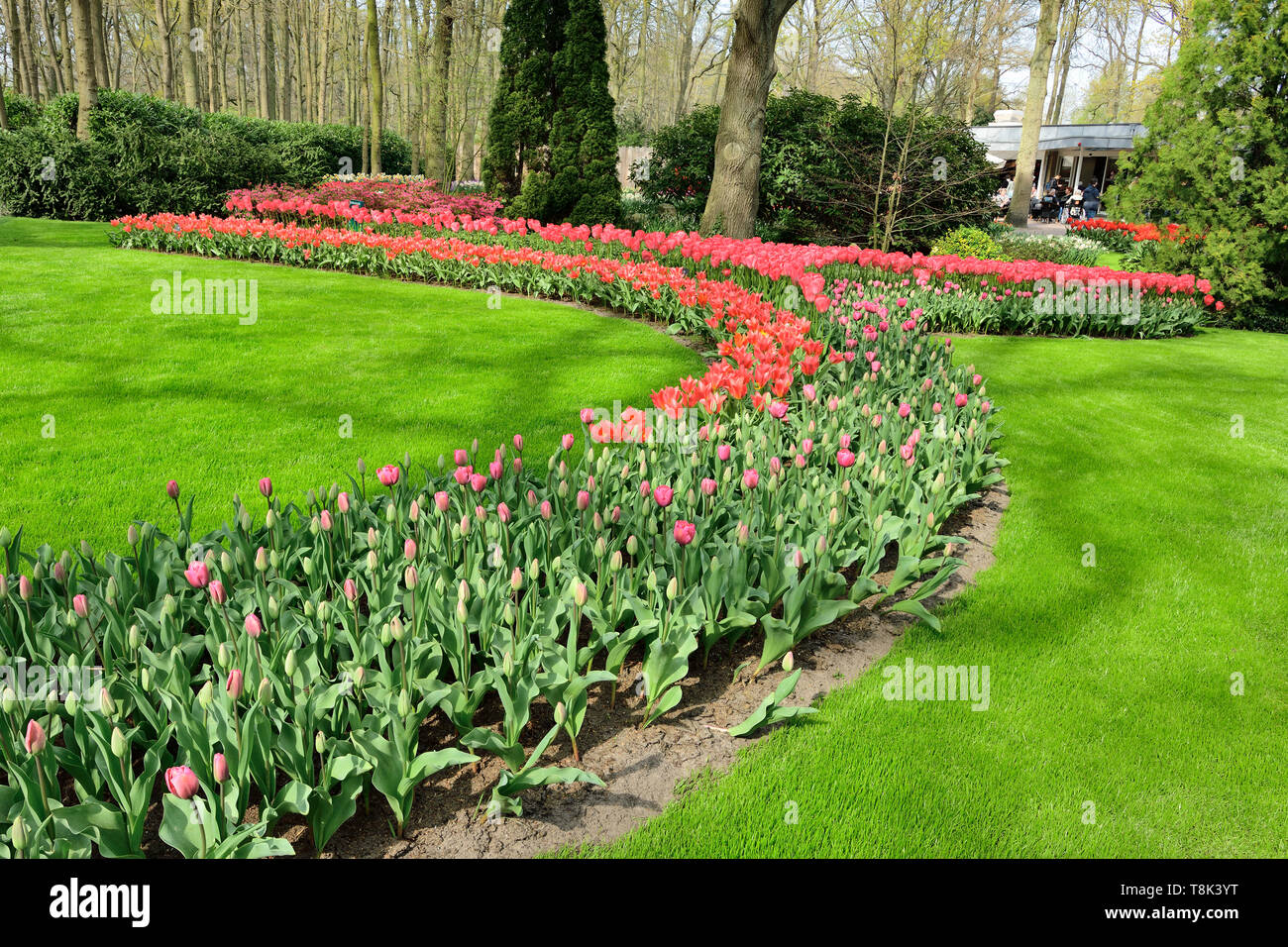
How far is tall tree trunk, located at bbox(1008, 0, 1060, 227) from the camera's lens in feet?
61.4

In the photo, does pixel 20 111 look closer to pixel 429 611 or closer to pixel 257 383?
pixel 257 383

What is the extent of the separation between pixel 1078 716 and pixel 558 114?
38.1 ft

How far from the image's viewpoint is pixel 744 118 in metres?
11.4

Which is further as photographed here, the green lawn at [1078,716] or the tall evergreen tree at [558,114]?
the tall evergreen tree at [558,114]

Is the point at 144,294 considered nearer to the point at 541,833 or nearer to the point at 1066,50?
the point at 541,833

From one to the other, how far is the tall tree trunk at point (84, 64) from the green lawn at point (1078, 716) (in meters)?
16.5

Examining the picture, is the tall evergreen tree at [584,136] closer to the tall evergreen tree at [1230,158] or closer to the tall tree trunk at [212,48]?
the tall evergreen tree at [1230,158]

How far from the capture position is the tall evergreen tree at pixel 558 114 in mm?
12062

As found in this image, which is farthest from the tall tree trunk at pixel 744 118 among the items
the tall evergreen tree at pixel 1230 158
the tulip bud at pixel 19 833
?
the tulip bud at pixel 19 833

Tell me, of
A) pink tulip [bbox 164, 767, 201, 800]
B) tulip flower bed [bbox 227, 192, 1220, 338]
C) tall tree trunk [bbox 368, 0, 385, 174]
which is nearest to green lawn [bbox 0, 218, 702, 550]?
tulip flower bed [bbox 227, 192, 1220, 338]

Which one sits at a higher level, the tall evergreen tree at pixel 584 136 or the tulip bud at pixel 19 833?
the tall evergreen tree at pixel 584 136

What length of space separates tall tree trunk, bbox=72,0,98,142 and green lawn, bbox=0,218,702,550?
709 centimetres

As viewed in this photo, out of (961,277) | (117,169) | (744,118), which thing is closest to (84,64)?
(117,169)
